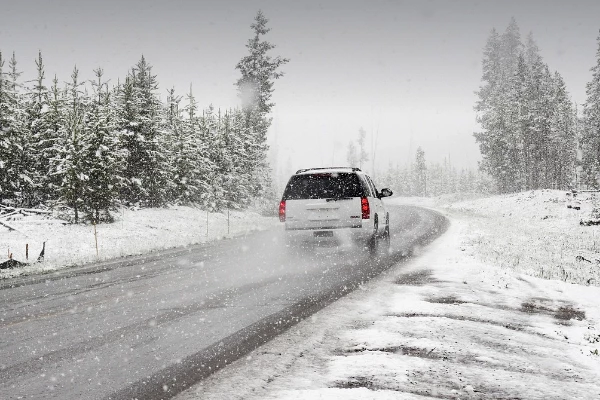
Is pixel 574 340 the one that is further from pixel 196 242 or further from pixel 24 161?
pixel 24 161

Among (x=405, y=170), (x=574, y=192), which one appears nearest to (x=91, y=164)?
(x=574, y=192)

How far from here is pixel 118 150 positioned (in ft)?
78.0

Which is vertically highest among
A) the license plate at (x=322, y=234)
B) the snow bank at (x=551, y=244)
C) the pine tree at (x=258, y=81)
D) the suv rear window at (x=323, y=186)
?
the pine tree at (x=258, y=81)

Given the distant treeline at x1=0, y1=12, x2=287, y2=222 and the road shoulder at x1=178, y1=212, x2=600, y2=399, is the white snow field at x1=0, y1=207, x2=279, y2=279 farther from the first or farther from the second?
the road shoulder at x1=178, y1=212, x2=600, y2=399

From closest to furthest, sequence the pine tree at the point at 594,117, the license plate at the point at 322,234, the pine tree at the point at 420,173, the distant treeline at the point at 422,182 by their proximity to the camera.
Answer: the license plate at the point at 322,234 < the pine tree at the point at 594,117 < the pine tree at the point at 420,173 < the distant treeline at the point at 422,182

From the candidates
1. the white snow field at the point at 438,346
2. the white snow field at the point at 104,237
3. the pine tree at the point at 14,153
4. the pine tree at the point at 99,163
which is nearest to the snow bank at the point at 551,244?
the white snow field at the point at 438,346

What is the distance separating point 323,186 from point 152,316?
257 inches

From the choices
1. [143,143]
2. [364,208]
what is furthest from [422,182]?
[364,208]

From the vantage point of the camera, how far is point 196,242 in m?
16.6

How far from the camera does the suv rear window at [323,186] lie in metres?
11.6

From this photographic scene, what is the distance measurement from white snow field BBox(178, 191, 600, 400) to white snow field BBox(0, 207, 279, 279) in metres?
8.75

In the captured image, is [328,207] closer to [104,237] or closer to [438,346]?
[438,346]

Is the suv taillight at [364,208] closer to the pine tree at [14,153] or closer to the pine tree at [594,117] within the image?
the pine tree at [14,153]

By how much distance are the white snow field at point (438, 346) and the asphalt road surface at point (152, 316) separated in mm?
428
